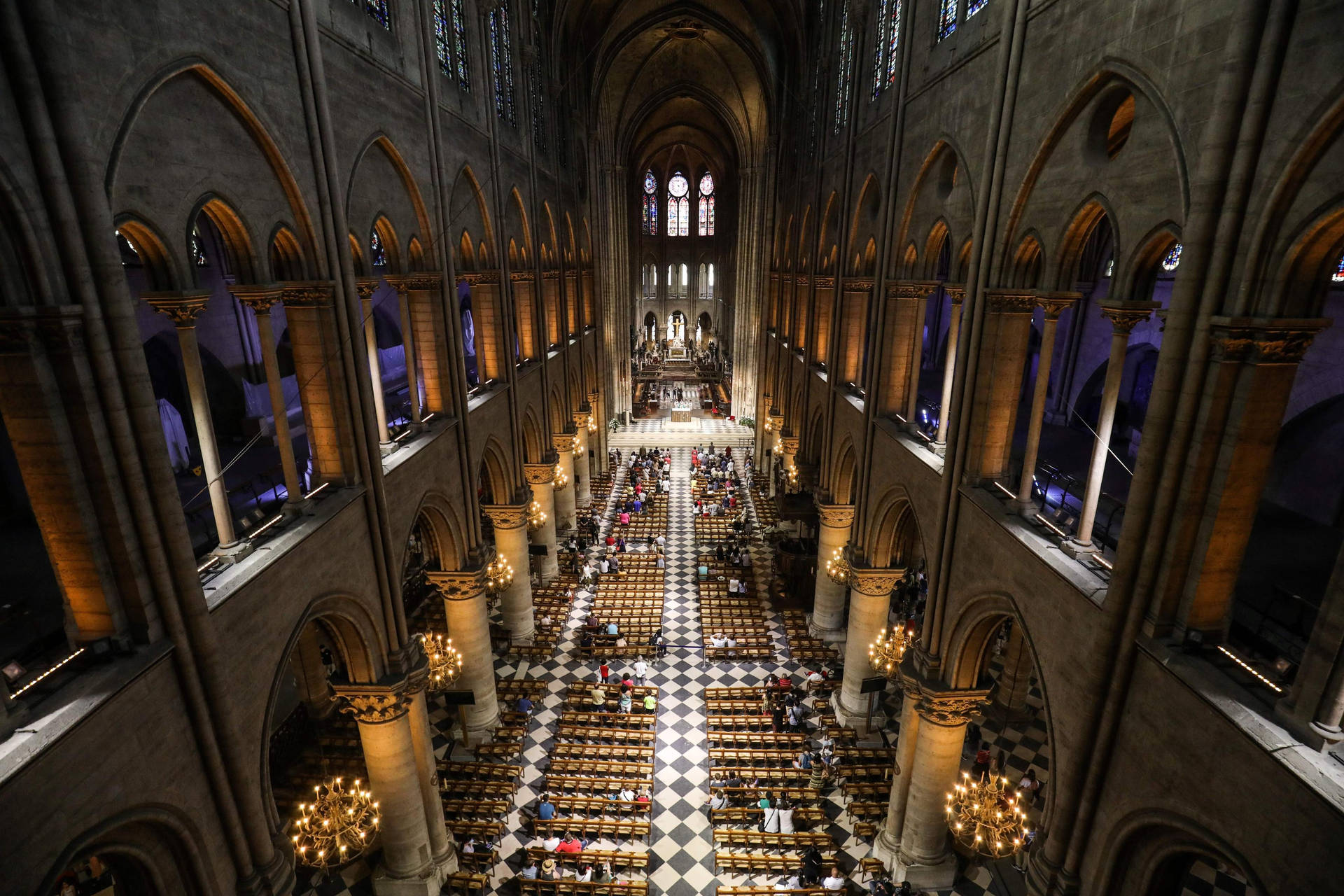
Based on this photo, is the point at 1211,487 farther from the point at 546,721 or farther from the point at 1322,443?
the point at 546,721

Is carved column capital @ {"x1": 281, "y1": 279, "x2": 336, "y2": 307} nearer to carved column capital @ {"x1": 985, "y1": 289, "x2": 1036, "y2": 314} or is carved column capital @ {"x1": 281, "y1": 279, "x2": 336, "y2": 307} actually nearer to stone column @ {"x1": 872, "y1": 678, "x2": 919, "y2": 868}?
carved column capital @ {"x1": 985, "y1": 289, "x2": 1036, "y2": 314}

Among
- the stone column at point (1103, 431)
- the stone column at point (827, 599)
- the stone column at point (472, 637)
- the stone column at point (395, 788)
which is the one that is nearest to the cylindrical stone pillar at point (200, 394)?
the stone column at point (395, 788)

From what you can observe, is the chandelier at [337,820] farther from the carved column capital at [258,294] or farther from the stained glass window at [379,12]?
the stained glass window at [379,12]

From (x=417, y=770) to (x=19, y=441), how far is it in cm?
849

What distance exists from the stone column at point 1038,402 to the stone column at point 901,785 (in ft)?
14.2

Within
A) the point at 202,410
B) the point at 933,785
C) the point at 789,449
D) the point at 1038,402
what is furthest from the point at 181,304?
the point at 789,449

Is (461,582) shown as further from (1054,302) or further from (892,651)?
(1054,302)

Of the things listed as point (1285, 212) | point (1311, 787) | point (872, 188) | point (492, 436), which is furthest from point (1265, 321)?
point (492, 436)

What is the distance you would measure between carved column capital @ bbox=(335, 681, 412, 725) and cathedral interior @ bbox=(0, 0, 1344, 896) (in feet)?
0.31

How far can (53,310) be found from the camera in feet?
15.9

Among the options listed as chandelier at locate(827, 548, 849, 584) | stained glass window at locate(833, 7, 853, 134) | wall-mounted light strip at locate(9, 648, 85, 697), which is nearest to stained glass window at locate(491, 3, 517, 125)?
stained glass window at locate(833, 7, 853, 134)

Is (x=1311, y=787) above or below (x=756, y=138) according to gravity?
below

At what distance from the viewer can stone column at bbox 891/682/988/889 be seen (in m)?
10.9

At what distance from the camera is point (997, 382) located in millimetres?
9562
